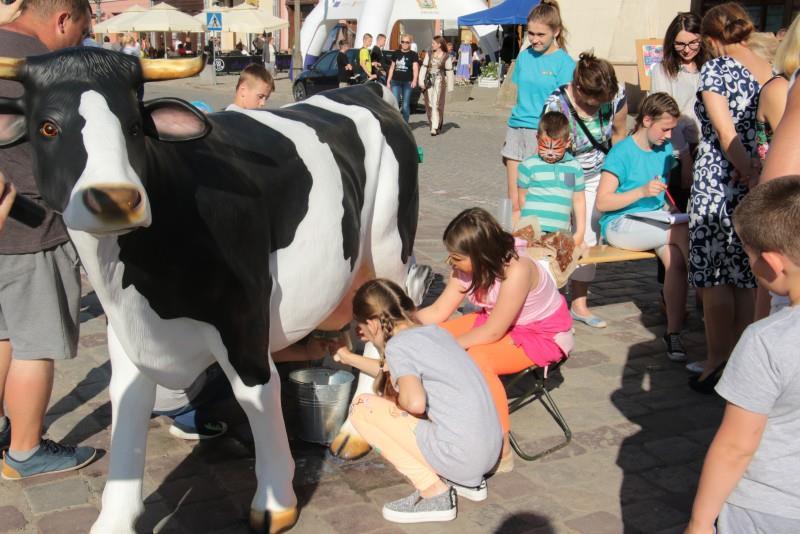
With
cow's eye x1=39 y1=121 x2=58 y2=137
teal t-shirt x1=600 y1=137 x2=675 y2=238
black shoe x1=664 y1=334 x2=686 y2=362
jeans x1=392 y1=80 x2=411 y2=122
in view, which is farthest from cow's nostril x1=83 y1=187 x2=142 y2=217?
jeans x1=392 y1=80 x2=411 y2=122

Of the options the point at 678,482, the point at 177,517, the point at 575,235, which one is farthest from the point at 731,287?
the point at 177,517

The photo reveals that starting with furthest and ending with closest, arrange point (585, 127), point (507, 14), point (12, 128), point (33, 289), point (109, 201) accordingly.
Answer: point (507, 14) < point (585, 127) < point (33, 289) < point (12, 128) < point (109, 201)

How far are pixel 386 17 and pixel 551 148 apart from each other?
18951mm

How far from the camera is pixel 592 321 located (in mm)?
5906

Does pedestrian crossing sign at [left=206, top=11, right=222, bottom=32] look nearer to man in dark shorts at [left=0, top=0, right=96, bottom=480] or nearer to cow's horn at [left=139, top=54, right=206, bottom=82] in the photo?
man in dark shorts at [left=0, top=0, right=96, bottom=480]

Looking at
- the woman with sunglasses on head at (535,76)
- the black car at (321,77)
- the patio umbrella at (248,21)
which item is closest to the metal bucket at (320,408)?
the woman with sunglasses on head at (535,76)

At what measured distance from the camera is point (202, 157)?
9.57 ft

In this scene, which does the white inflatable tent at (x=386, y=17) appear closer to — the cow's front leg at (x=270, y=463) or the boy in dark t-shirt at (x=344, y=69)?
the boy in dark t-shirt at (x=344, y=69)

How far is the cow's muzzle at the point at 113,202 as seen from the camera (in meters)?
2.16

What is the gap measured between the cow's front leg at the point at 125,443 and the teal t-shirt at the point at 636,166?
3577 mm

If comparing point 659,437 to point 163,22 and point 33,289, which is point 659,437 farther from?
point 163,22

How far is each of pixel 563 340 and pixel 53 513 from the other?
2.38 m

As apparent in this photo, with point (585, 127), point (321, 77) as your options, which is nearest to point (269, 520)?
point (585, 127)

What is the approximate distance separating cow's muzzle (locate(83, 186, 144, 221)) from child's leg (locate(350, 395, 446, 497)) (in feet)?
5.65
